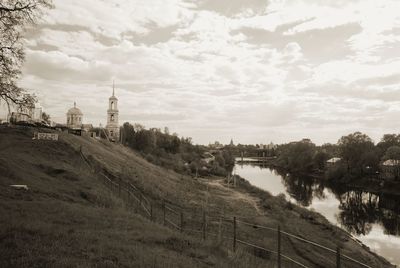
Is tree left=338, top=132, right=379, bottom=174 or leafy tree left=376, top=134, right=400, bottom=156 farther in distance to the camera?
leafy tree left=376, top=134, right=400, bottom=156

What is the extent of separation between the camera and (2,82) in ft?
44.9

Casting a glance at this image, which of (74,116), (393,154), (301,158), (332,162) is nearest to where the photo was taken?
(393,154)

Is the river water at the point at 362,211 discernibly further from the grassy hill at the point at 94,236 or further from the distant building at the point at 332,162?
the distant building at the point at 332,162

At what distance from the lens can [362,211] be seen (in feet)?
182

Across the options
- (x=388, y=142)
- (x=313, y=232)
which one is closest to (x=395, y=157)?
(x=388, y=142)

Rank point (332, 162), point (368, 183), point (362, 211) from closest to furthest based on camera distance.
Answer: point (362, 211) → point (368, 183) → point (332, 162)

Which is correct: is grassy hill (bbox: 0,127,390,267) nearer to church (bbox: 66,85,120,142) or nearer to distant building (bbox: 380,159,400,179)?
distant building (bbox: 380,159,400,179)

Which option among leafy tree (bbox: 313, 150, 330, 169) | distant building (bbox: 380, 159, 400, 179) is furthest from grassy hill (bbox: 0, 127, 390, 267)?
leafy tree (bbox: 313, 150, 330, 169)

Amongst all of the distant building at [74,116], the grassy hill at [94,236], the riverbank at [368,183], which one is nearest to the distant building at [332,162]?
the riverbank at [368,183]

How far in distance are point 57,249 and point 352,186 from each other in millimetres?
90219

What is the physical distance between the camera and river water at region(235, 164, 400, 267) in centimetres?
3725

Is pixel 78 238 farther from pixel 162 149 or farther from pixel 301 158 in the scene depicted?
pixel 301 158

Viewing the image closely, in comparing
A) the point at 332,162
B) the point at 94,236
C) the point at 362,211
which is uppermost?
the point at 94,236

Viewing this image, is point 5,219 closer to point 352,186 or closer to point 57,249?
point 57,249
